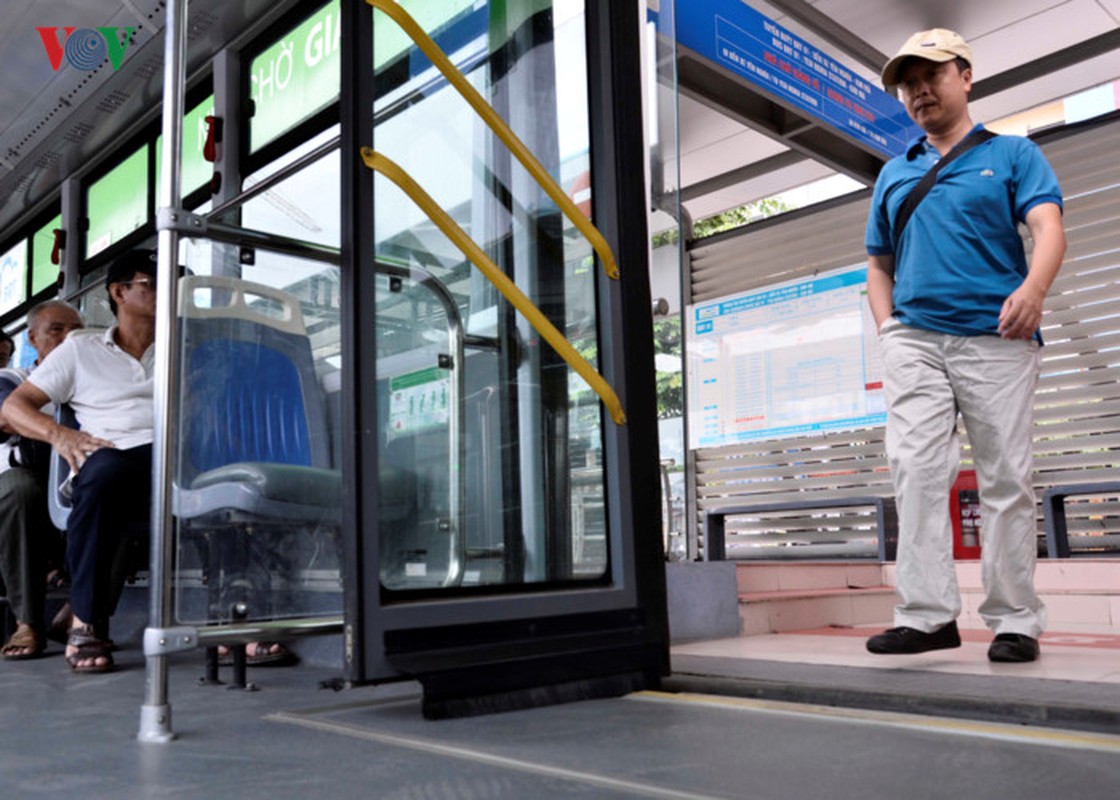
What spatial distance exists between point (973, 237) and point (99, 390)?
8.06 ft

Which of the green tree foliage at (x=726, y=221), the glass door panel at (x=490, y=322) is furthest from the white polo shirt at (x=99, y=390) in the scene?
the green tree foliage at (x=726, y=221)

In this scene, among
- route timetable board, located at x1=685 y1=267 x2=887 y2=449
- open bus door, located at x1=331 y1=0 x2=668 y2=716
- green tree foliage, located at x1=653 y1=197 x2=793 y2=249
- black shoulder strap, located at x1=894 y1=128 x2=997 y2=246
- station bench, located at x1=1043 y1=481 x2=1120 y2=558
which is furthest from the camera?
route timetable board, located at x1=685 y1=267 x2=887 y2=449

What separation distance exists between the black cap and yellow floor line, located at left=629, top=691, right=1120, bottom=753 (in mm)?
1945

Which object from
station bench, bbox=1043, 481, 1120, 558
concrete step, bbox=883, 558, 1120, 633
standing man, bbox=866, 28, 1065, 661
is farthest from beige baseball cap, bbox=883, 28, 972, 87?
station bench, bbox=1043, 481, 1120, 558

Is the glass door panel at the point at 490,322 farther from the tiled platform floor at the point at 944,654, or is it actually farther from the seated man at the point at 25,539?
the seated man at the point at 25,539

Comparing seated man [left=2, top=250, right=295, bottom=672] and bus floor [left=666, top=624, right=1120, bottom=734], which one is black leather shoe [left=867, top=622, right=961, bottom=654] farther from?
seated man [left=2, top=250, right=295, bottom=672]

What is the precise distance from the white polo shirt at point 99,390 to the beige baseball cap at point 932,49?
7.29 feet

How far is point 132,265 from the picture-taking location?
302cm

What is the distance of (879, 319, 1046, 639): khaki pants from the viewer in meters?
2.26

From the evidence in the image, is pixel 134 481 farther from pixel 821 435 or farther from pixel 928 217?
pixel 821 435

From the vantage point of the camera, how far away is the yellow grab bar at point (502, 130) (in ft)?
6.41

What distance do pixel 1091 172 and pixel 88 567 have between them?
5.09 metres

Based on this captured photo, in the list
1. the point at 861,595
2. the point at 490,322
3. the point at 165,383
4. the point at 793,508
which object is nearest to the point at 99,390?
the point at 165,383

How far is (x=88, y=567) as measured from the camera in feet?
9.18
